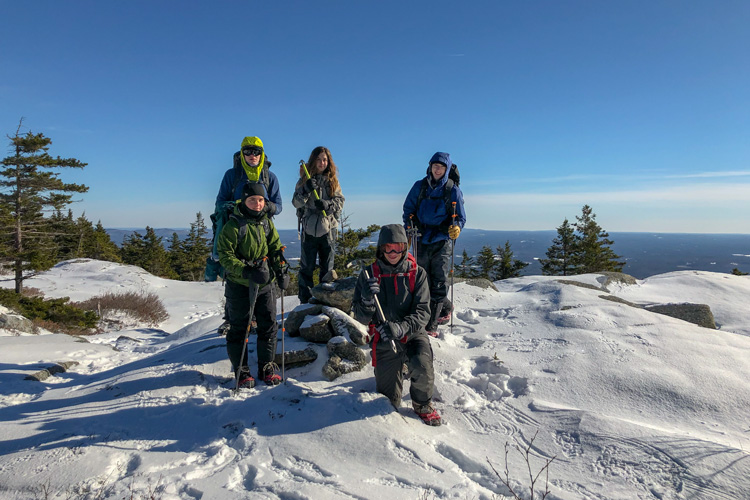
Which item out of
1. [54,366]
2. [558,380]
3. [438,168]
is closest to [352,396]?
[558,380]

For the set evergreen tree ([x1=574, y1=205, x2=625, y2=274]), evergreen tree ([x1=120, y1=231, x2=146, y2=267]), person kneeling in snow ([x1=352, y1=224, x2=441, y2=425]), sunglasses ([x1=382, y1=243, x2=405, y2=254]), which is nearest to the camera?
person kneeling in snow ([x1=352, y1=224, x2=441, y2=425])

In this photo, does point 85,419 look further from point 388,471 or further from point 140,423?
point 388,471

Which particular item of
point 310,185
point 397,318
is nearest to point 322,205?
point 310,185

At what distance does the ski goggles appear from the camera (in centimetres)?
428

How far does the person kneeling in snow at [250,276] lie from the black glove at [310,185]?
1644 mm

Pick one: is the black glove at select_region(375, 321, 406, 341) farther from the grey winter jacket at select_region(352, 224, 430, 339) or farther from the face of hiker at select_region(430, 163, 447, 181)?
the face of hiker at select_region(430, 163, 447, 181)

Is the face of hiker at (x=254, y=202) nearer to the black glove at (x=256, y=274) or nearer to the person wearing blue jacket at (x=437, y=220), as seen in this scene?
the black glove at (x=256, y=274)

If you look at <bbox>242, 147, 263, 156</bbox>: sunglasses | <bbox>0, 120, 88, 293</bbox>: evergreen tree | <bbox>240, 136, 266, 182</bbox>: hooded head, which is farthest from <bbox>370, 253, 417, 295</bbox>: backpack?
<bbox>0, 120, 88, 293</bbox>: evergreen tree

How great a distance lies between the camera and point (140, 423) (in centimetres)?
394

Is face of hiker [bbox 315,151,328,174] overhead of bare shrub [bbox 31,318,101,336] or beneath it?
overhead

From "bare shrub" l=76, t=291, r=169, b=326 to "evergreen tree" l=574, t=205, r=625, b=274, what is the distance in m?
31.1

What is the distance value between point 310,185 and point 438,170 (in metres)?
2.27

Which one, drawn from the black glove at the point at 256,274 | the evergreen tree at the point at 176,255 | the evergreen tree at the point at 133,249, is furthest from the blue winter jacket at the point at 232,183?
the evergreen tree at the point at 176,255

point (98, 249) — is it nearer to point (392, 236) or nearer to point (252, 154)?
point (252, 154)
